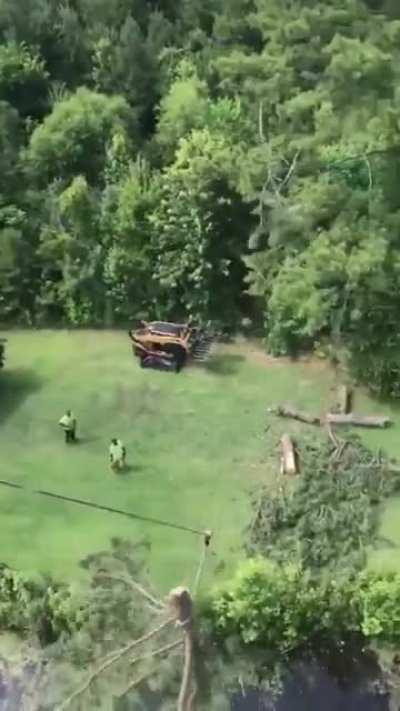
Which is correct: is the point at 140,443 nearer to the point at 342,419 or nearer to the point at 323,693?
the point at 342,419

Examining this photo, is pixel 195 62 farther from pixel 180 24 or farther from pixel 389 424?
pixel 389 424

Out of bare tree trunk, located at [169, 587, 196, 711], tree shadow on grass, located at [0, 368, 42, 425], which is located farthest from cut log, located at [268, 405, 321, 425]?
bare tree trunk, located at [169, 587, 196, 711]

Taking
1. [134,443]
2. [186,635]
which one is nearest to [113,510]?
[134,443]

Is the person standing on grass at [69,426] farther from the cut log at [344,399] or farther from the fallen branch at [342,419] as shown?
the cut log at [344,399]

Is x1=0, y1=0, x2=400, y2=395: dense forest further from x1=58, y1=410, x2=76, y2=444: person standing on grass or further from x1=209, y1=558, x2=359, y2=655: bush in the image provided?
x1=209, y1=558, x2=359, y2=655: bush

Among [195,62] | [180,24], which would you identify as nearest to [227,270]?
[195,62]

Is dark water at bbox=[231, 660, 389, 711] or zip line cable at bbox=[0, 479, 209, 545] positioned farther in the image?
zip line cable at bbox=[0, 479, 209, 545]
